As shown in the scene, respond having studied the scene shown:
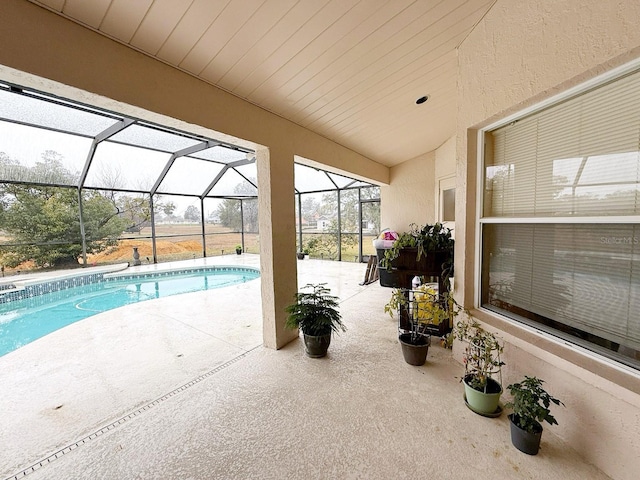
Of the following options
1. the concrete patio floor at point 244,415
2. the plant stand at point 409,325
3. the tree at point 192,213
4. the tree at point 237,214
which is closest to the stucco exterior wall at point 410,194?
the plant stand at point 409,325

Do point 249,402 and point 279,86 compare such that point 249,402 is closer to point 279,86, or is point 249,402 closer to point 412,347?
point 412,347

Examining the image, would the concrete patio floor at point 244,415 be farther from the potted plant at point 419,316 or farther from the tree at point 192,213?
the tree at point 192,213

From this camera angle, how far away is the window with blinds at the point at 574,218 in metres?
1.29

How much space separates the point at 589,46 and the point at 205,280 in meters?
8.25

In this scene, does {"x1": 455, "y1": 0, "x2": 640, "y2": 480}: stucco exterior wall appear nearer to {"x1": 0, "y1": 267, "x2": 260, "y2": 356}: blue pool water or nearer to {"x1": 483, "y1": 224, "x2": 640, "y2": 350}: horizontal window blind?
{"x1": 483, "y1": 224, "x2": 640, "y2": 350}: horizontal window blind

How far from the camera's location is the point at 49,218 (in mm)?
7160

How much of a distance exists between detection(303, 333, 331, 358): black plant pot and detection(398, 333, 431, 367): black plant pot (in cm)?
75

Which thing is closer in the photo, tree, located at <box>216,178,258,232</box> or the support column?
the support column

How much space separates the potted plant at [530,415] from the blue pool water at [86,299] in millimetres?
5441

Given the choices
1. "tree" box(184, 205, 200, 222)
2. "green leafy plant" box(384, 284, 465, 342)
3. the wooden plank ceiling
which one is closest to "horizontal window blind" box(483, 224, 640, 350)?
"green leafy plant" box(384, 284, 465, 342)

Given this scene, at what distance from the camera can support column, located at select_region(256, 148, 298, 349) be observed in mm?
2693

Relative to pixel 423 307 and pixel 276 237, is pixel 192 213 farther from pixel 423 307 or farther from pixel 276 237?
pixel 423 307

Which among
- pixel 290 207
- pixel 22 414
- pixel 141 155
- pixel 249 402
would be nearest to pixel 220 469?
pixel 249 402

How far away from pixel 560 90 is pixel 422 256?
1520mm
